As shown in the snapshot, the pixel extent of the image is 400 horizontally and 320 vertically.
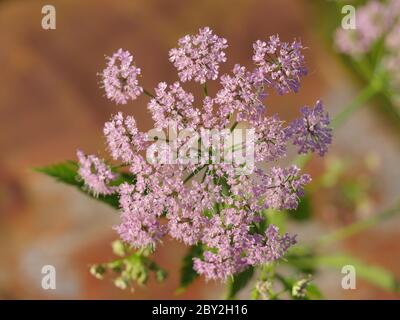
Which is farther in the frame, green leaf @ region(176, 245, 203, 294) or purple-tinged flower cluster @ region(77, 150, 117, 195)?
green leaf @ region(176, 245, 203, 294)

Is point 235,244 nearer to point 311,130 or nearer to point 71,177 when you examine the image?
point 311,130

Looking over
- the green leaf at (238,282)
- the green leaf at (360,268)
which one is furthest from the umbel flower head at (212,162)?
the green leaf at (360,268)

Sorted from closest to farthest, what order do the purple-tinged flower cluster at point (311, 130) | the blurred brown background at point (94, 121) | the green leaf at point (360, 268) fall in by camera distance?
1. the purple-tinged flower cluster at point (311, 130)
2. the green leaf at point (360, 268)
3. the blurred brown background at point (94, 121)

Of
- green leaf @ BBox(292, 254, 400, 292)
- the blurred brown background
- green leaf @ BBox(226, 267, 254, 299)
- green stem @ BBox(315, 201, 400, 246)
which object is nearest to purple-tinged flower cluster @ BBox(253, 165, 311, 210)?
green leaf @ BBox(226, 267, 254, 299)

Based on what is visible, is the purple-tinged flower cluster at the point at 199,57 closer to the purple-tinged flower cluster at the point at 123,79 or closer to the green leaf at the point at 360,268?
the purple-tinged flower cluster at the point at 123,79

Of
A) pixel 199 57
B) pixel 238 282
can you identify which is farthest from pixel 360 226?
pixel 199 57

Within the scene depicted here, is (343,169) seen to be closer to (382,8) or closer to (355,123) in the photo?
(355,123)

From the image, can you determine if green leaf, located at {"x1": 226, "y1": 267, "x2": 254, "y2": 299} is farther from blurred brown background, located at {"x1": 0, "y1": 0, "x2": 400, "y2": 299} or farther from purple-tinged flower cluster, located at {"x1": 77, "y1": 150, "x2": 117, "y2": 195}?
blurred brown background, located at {"x1": 0, "y1": 0, "x2": 400, "y2": 299}

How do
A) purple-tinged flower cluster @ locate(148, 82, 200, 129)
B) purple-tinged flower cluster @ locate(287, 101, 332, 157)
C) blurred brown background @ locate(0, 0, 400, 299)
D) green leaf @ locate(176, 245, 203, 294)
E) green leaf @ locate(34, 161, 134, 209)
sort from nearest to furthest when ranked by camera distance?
purple-tinged flower cluster @ locate(148, 82, 200, 129), purple-tinged flower cluster @ locate(287, 101, 332, 157), green leaf @ locate(34, 161, 134, 209), green leaf @ locate(176, 245, 203, 294), blurred brown background @ locate(0, 0, 400, 299)

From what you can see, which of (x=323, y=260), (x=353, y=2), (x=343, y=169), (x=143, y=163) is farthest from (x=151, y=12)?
(x=143, y=163)
